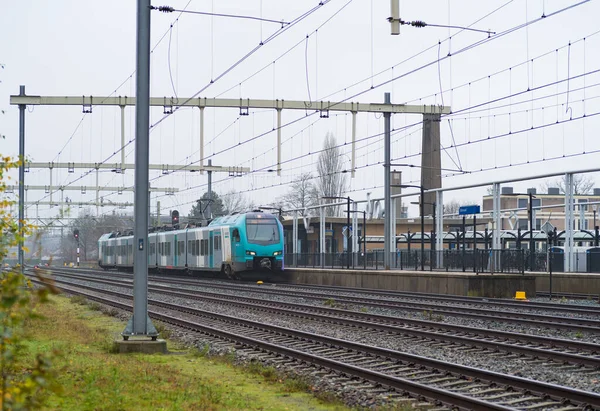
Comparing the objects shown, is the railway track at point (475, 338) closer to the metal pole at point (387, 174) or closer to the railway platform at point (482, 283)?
A: the railway platform at point (482, 283)

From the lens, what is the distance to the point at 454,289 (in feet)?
100

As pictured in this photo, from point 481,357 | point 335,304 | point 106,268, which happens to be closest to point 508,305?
point 335,304

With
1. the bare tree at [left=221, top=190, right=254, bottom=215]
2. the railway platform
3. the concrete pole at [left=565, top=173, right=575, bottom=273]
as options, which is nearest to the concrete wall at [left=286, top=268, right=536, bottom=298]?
the railway platform

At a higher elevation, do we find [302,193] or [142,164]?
[302,193]

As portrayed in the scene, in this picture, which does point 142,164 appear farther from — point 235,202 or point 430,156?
point 235,202

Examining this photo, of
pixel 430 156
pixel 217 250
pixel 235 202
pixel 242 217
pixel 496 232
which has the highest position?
pixel 235 202

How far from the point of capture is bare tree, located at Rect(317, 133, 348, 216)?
85.4 m

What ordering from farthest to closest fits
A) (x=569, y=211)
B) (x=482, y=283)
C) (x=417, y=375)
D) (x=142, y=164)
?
(x=569, y=211)
(x=482, y=283)
(x=142, y=164)
(x=417, y=375)

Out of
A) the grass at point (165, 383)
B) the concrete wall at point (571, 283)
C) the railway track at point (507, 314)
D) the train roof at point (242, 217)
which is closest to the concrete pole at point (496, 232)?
the concrete wall at point (571, 283)

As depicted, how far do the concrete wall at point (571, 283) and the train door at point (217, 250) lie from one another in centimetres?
1781

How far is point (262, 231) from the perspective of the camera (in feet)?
141

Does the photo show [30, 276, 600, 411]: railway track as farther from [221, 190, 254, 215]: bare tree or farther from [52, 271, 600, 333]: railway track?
[221, 190, 254, 215]: bare tree

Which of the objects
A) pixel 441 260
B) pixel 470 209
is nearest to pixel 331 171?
pixel 441 260

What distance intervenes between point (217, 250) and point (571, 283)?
2034cm
